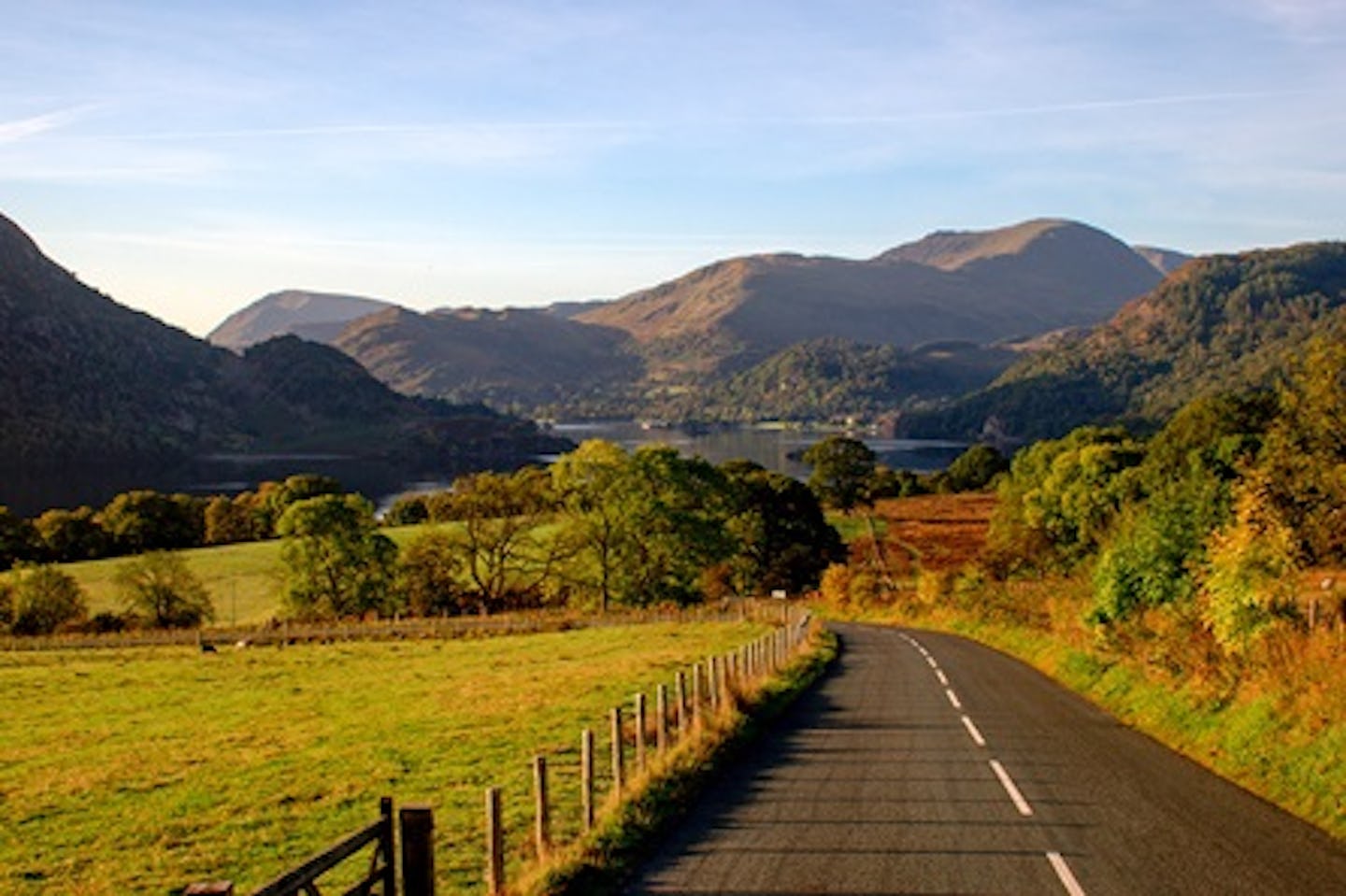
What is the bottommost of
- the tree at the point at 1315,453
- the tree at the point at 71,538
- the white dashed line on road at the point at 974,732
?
the tree at the point at 71,538

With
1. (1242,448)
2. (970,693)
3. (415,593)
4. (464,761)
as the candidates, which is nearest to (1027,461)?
(1242,448)

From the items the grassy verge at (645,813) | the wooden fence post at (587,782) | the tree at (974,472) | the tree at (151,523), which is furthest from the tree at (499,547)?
the tree at (974,472)

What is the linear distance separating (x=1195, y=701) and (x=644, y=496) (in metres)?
61.9

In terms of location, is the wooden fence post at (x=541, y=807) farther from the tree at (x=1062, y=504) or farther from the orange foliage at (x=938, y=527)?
the orange foliage at (x=938, y=527)

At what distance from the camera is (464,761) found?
23.2 m

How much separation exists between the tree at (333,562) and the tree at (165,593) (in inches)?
245

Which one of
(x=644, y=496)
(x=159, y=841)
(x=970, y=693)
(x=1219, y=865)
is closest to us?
(x=1219, y=865)

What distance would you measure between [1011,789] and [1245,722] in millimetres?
4620

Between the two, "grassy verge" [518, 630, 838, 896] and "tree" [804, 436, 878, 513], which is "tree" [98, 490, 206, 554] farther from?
"grassy verge" [518, 630, 838, 896]

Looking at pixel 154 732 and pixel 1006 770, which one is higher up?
pixel 1006 770

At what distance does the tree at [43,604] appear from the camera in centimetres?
7912

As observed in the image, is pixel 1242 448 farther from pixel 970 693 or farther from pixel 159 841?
pixel 159 841

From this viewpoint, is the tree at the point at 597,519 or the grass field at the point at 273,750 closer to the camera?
the grass field at the point at 273,750

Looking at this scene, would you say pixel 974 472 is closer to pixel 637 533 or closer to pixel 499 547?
pixel 499 547
